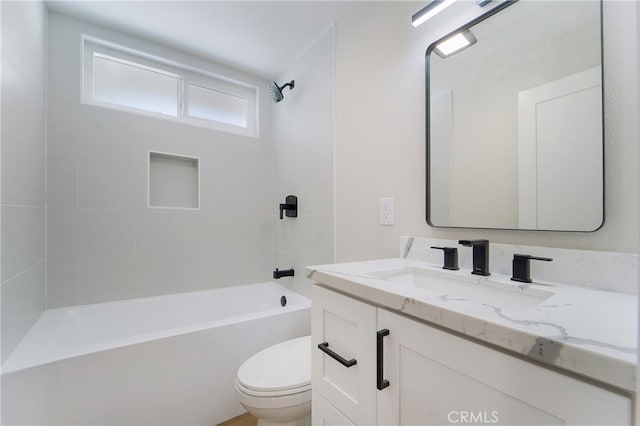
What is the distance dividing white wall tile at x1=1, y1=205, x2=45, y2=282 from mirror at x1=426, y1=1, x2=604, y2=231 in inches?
72.0

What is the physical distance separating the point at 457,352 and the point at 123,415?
5.20ft

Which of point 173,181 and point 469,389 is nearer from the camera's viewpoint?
point 469,389

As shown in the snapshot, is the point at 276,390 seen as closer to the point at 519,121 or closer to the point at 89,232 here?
the point at 519,121

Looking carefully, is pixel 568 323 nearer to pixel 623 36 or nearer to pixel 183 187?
pixel 623 36

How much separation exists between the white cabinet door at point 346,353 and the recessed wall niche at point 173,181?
5.80ft

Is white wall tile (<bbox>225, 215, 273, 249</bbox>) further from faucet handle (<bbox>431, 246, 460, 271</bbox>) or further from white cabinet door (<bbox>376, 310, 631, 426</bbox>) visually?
white cabinet door (<bbox>376, 310, 631, 426</bbox>)

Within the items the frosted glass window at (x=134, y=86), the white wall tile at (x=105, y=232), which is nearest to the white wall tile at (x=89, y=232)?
the white wall tile at (x=105, y=232)

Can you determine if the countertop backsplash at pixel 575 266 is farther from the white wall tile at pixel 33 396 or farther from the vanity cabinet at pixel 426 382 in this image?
the white wall tile at pixel 33 396

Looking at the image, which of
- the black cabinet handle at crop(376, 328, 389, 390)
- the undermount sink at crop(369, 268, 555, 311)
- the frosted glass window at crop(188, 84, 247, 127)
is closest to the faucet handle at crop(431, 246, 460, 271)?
the undermount sink at crop(369, 268, 555, 311)

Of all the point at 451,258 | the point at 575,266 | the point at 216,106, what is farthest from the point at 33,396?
the point at 216,106

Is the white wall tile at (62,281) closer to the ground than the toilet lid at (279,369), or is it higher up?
higher up

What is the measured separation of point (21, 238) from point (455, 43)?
7.22 feet

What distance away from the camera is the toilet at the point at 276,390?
3.58 ft

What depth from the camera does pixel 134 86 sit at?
2115mm
